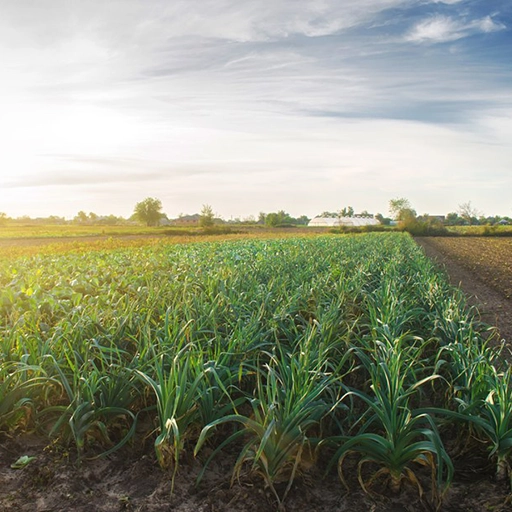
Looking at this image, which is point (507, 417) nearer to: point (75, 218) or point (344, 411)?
point (344, 411)

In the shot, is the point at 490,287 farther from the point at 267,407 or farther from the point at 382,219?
the point at 382,219

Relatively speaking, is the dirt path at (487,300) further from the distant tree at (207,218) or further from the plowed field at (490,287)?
the distant tree at (207,218)

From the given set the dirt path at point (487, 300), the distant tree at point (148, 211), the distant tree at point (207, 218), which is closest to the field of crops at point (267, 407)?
the dirt path at point (487, 300)

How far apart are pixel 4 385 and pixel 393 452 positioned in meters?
2.54

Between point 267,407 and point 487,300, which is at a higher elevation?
point 267,407

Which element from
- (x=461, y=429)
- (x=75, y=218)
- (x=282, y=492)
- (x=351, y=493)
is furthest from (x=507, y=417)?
(x=75, y=218)

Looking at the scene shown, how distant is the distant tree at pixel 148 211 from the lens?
277ft

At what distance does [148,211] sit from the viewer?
84.8 m

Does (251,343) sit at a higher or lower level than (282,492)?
higher

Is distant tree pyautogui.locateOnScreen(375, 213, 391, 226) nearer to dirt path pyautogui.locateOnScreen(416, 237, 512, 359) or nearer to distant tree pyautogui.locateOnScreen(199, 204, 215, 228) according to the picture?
distant tree pyautogui.locateOnScreen(199, 204, 215, 228)

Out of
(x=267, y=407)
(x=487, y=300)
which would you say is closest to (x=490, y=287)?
(x=487, y=300)

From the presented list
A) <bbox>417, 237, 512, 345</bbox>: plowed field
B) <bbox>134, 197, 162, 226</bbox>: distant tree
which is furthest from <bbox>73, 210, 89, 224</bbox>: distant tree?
<bbox>417, 237, 512, 345</bbox>: plowed field

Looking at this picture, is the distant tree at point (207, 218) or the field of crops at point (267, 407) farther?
the distant tree at point (207, 218)

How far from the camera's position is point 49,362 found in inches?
142
